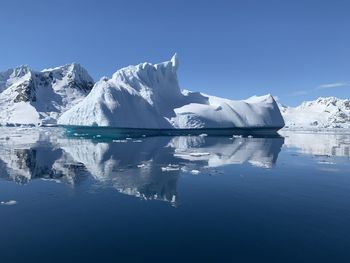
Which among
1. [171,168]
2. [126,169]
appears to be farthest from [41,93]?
[171,168]

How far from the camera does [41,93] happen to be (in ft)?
487

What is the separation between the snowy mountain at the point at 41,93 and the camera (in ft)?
417

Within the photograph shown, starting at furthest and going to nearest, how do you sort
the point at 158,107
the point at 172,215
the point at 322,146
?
1. the point at 158,107
2. the point at 322,146
3. the point at 172,215

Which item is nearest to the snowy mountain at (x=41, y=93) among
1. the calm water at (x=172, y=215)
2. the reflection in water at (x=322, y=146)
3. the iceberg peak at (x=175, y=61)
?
the iceberg peak at (x=175, y=61)

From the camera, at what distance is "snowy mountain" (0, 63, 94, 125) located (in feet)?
417

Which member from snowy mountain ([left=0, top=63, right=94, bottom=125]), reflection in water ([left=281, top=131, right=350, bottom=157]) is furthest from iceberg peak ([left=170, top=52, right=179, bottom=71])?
snowy mountain ([left=0, top=63, right=94, bottom=125])

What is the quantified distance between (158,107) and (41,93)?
118563 millimetres

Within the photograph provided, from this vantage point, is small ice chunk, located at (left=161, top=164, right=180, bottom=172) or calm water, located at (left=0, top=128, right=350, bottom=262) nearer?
calm water, located at (left=0, top=128, right=350, bottom=262)

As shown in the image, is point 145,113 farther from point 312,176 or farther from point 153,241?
point 153,241

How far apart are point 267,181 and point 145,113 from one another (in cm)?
2786

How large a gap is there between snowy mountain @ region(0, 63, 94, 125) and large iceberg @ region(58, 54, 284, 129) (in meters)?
78.1

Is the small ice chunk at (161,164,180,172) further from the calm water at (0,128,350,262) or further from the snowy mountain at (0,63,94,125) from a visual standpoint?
the snowy mountain at (0,63,94,125)

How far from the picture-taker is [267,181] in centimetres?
1470

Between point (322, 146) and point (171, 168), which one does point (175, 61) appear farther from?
point (171, 168)
